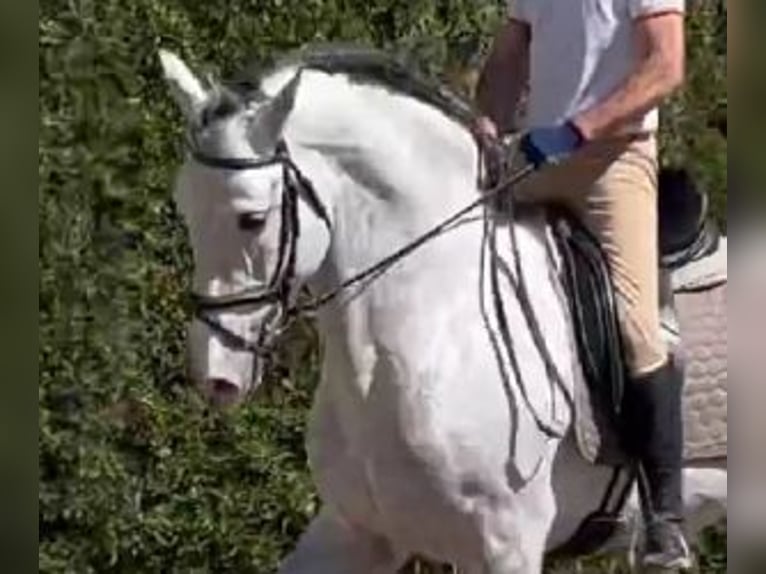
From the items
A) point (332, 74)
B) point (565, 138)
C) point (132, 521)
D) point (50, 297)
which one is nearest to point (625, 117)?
point (565, 138)

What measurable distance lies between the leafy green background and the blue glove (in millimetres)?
1572

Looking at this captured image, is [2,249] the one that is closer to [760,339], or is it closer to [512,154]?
[760,339]

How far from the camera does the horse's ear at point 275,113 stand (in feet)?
10.7

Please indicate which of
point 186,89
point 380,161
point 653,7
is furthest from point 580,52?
point 186,89

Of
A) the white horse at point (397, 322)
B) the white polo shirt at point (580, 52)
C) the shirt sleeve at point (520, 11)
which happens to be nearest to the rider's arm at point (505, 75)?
the shirt sleeve at point (520, 11)

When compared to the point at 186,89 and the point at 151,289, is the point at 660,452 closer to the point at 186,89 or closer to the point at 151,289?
the point at 186,89

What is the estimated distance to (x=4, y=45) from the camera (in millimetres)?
1308

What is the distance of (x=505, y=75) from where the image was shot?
386 cm

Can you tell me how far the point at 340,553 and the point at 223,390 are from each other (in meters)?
0.46

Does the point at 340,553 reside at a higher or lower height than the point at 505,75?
lower

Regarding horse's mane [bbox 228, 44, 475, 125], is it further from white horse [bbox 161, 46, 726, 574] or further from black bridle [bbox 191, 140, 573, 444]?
black bridle [bbox 191, 140, 573, 444]

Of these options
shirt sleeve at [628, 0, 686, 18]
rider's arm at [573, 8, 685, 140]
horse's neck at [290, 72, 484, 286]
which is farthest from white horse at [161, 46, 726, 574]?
shirt sleeve at [628, 0, 686, 18]

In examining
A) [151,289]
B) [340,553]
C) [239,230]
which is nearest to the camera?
[239,230]

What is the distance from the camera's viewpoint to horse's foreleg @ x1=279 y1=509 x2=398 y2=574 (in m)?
3.50
